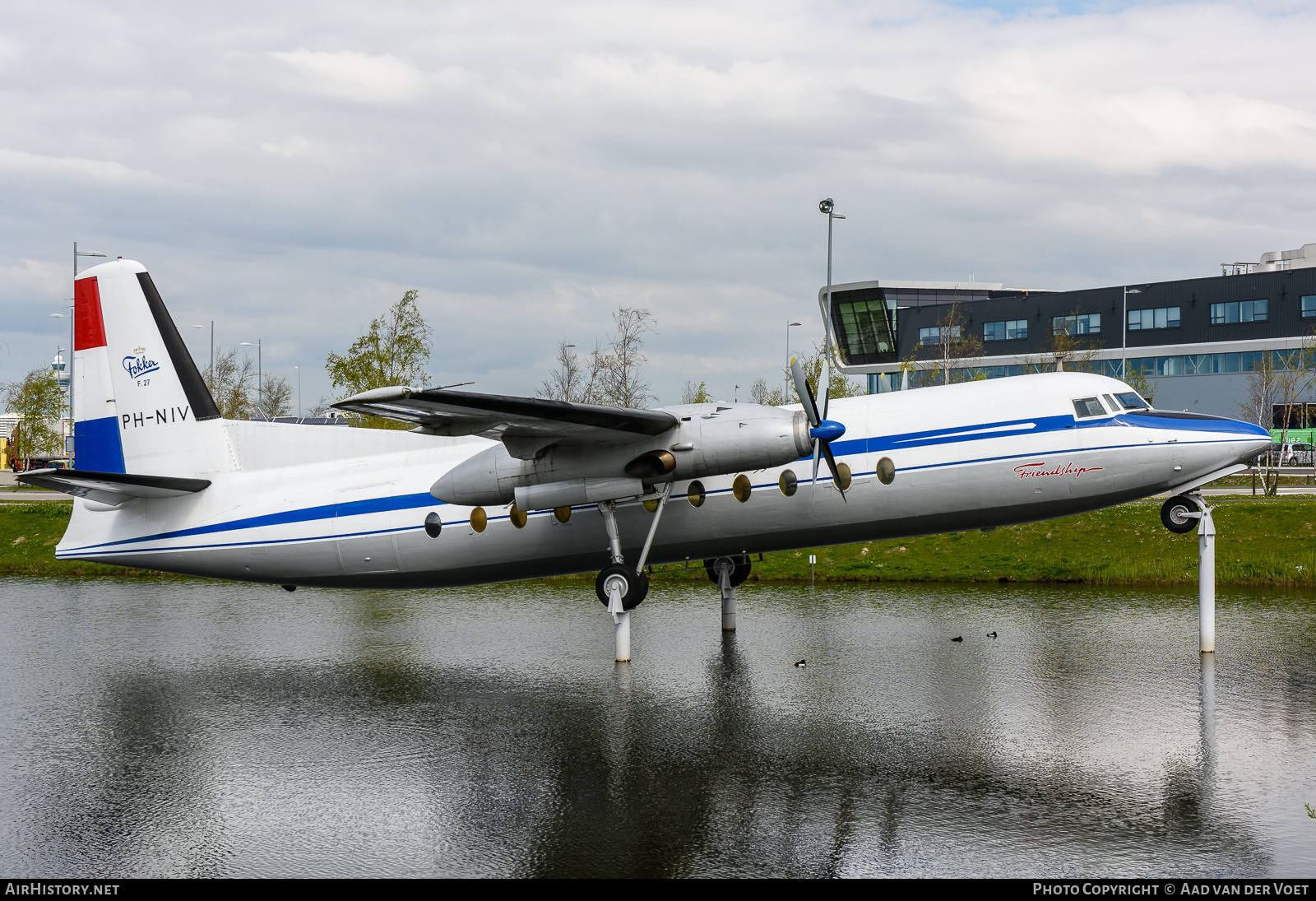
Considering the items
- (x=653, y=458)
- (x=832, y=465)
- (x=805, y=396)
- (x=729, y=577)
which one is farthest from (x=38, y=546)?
(x=805, y=396)

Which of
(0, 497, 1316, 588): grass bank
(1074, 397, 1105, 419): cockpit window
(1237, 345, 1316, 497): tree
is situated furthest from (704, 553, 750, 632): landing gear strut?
(1237, 345, 1316, 497): tree

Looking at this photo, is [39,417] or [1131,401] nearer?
[1131,401]

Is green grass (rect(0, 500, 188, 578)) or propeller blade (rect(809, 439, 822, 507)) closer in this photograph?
propeller blade (rect(809, 439, 822, 507))

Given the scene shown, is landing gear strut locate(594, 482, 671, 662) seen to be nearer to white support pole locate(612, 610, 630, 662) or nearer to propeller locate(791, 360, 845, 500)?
white support pole locate(612, 610, 630, 662)

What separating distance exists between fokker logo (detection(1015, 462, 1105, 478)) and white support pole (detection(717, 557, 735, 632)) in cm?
802

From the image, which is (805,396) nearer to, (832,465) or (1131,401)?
(832,465)

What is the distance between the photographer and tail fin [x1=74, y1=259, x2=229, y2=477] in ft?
76.5

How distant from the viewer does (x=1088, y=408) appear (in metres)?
19.8

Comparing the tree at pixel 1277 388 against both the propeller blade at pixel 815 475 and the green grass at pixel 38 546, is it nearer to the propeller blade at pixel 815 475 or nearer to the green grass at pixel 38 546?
the propeller blade at pixel 815 475

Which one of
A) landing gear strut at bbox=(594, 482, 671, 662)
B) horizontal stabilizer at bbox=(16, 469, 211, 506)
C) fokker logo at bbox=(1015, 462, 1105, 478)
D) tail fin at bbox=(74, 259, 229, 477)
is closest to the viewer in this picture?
fokker logo at bbox=(1015, 462, 1105, 478)

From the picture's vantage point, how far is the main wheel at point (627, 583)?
20281mm

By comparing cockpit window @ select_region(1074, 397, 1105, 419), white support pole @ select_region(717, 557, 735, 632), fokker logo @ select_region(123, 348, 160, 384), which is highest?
fokker logo @ select_region(123, 348, 160, 384)

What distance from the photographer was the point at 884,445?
20.1 m

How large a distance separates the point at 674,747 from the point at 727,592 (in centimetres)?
1042
